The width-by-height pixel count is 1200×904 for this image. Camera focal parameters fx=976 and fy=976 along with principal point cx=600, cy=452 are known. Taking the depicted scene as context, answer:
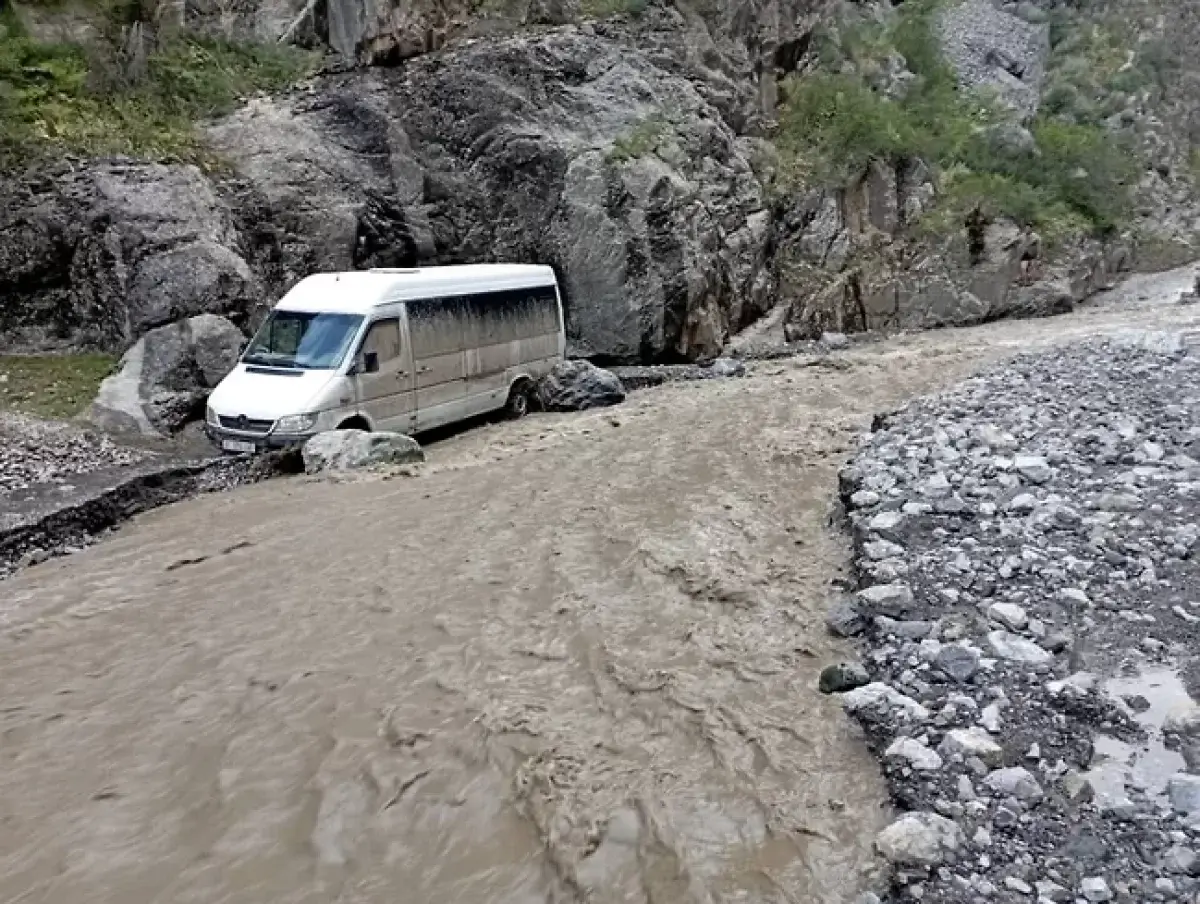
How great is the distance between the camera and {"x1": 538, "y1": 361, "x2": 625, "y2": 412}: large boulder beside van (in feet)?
50.0

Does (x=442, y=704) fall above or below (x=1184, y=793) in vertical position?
below

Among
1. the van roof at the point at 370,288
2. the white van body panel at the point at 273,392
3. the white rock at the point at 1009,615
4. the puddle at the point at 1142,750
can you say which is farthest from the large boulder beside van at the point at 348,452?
the puddle at the point at 1142,750

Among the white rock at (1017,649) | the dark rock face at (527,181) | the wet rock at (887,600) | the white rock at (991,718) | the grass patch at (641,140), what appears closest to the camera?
the white rock at (991,718)

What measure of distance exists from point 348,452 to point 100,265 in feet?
19.9

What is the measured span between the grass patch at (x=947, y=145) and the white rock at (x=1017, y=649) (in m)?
19.9

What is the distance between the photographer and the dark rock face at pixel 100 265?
13992mm

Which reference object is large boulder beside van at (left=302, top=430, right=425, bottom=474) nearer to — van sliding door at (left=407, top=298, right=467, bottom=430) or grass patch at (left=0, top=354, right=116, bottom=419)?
van sliding door at (left=407, top=298, right=467, bottom=430)

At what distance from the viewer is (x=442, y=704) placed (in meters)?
5.64

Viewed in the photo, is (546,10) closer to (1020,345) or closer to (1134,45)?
(1020,345)

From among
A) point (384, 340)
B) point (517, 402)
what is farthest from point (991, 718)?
point (517, 402)

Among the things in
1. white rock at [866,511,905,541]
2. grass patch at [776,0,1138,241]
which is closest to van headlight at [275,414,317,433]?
white rock at [866,511,905,541]

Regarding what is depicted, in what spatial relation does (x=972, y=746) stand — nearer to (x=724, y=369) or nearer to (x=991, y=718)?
(x=991, y=718)

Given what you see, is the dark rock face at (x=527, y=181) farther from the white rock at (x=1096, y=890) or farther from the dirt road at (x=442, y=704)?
the white rock at (x=1096, y=890)

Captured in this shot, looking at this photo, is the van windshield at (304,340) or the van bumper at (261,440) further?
the van windshield at (304,340)
